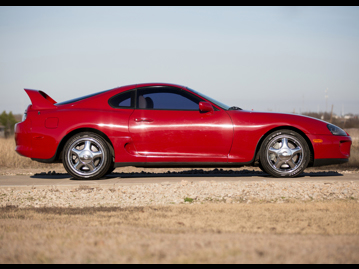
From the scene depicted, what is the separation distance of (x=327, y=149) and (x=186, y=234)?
3.64 m

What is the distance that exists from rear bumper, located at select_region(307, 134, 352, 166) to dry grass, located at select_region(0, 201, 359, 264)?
1373 mm

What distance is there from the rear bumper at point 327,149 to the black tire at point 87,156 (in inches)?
126

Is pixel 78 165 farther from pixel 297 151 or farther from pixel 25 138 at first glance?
pixel 297 151

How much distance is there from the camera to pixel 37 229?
359 centimetres

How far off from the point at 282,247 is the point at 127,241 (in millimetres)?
1169

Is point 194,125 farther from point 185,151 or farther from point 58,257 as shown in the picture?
point 58,257

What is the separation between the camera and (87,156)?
614 centimetres

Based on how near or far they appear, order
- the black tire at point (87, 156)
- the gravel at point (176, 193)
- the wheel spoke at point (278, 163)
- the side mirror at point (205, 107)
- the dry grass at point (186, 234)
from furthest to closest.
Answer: the wheel spoke at point (278, 163) < the black tire at point (87, 156) < the side mirror at point (205, 107) < the gravel at point (176, 193) < the dry grass at point (186, 234)

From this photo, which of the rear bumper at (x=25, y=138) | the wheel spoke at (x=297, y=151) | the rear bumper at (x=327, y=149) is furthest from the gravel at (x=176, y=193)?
the rear bumper at (x=25, y=138)

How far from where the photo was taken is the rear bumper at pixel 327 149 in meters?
6.20

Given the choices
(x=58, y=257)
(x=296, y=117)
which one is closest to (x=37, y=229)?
(x=58, y=257)

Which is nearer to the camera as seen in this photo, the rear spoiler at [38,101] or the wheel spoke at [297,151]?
the wheel spoke at [297,151]

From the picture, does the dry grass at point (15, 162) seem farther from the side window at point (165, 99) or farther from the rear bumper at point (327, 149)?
the rear bumper at point (327, 149)
